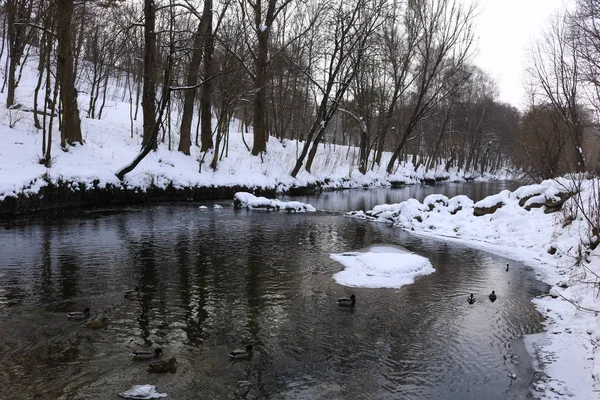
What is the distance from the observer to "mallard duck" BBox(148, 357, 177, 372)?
5.50 metres

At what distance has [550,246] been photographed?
13.0 metres

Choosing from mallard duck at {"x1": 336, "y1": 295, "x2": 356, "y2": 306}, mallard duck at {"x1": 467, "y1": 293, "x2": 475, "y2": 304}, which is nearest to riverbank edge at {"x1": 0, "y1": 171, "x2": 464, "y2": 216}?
mallard duck at {"x1": 336, "y1": 295, "x2": 356, "y2": 306}

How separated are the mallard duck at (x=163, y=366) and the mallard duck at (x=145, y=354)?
25cm

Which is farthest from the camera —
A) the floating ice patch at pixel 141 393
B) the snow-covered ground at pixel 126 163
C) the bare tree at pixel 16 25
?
the bare tree at pixel 16 25

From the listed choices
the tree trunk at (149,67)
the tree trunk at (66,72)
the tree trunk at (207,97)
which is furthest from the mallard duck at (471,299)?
the tree trunk at (207,97)

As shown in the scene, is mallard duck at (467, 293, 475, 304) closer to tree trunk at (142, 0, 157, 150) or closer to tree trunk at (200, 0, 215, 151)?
tree trunk at (142, 0, 157, 150)

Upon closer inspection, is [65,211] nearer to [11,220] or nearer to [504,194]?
[11,220]

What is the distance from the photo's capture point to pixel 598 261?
9.28 m

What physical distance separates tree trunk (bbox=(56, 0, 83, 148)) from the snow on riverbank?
1406 cm

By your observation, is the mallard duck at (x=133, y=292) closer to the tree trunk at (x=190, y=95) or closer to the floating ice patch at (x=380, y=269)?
the floating ice patch at (x=380, y=269)

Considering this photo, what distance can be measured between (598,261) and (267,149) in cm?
2674

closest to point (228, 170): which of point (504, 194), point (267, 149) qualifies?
point (267, 149)

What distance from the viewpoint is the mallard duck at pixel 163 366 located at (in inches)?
217

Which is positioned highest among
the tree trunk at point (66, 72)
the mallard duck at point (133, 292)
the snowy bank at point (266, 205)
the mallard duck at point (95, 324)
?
the tree trunk at point (66, 72)
